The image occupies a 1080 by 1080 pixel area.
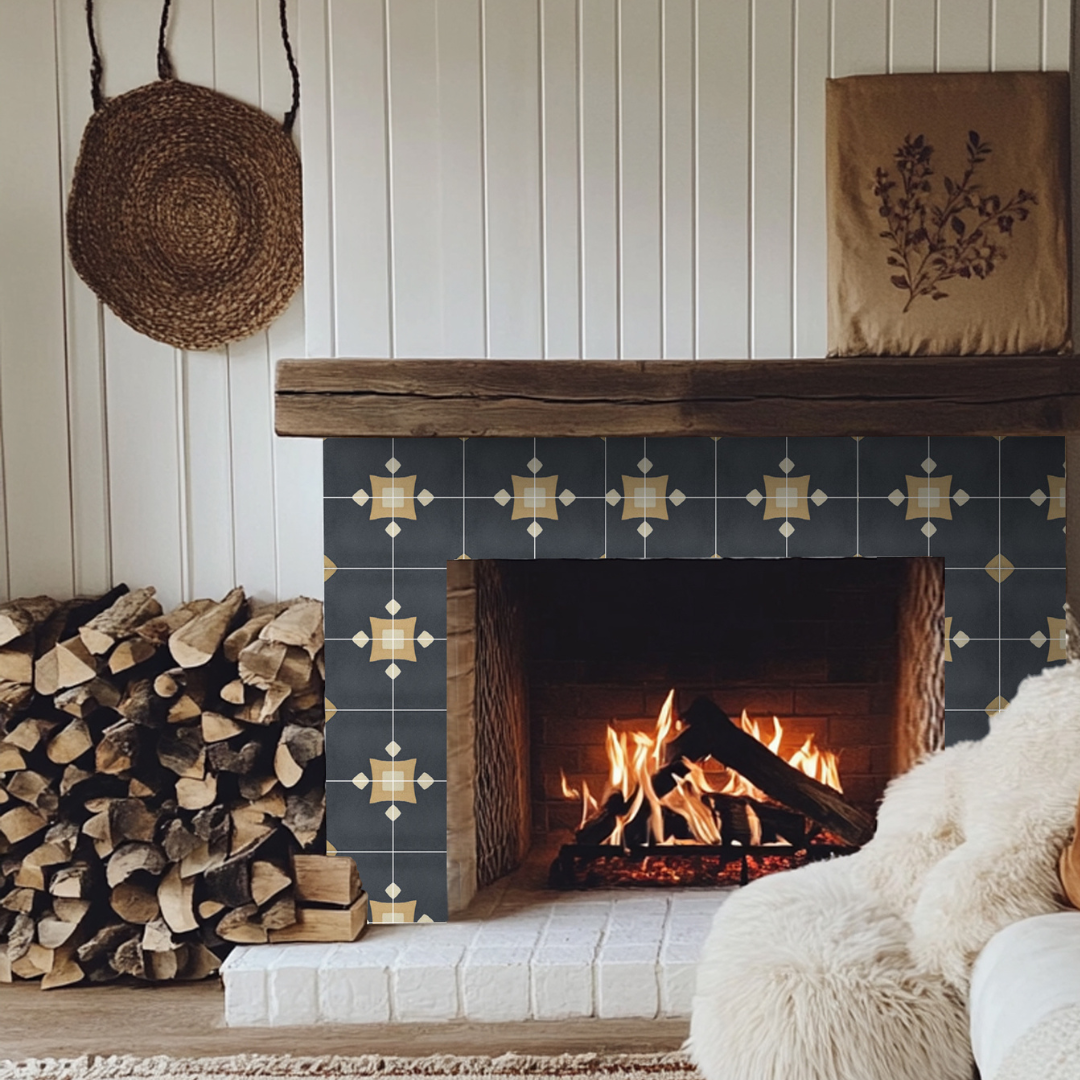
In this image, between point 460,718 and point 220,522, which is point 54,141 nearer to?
point 220,522

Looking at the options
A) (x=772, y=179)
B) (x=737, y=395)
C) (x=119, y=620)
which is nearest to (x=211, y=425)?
(x=119, y=620)

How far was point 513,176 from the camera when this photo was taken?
2.27 m

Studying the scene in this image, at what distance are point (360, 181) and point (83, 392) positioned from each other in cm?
93

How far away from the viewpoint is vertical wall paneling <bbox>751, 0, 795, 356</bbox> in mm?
2248

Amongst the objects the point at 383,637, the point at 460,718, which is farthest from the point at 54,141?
the point at 460,718

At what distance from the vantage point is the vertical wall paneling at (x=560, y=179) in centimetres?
226

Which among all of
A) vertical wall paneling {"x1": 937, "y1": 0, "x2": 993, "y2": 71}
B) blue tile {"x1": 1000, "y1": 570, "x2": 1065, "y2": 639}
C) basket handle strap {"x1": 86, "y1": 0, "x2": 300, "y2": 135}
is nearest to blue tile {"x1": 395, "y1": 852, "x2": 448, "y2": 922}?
blue tile {"x1": 1000, "y1": 570, "x2": 1065, "y2": 639}

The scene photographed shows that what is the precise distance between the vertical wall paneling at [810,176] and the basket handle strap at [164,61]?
3.86ft

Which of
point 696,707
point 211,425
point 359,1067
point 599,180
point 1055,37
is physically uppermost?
point 1055,37

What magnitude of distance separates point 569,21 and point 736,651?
1464 mm

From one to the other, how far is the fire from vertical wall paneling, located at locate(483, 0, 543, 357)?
1.00m

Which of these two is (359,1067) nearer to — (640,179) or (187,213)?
(640,179)

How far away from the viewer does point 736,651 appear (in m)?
2.80

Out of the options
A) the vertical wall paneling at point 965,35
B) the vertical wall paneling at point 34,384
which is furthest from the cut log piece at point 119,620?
the vertical wall paneling at point 965,35
